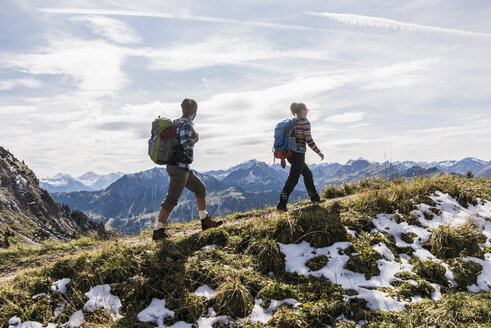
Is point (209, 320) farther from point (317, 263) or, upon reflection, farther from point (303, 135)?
point (303, 135)

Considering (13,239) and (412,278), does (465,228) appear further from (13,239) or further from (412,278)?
(13,239)

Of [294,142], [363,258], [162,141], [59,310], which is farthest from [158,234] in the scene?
[363,258]

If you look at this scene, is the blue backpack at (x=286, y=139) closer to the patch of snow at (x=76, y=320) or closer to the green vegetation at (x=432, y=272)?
the green vegetation at (x=432, y=272)

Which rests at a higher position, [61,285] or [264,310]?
[61,285]

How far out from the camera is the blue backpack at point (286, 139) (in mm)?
8414

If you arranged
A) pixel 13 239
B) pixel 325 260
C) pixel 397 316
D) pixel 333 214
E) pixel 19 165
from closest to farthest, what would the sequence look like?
pixel 397 316 < pixel 325 260 < pixel 333 214 < pixel 13 239 < pixel 19 165

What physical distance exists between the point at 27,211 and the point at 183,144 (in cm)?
12387

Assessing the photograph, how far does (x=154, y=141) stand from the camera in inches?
262

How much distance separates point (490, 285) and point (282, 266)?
3922 millimetres

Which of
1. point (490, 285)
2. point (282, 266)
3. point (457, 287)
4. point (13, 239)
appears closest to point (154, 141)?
point (282, 266)

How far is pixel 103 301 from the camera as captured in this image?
469cm

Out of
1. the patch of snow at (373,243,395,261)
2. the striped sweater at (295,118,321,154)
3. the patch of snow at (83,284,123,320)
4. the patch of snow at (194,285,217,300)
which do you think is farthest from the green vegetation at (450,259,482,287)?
the patch of snow at (83,284,123,320)

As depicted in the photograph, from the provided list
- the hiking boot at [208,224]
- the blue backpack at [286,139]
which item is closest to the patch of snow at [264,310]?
the hiking boot at [208,224]

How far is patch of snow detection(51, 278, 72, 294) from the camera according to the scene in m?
4.97
